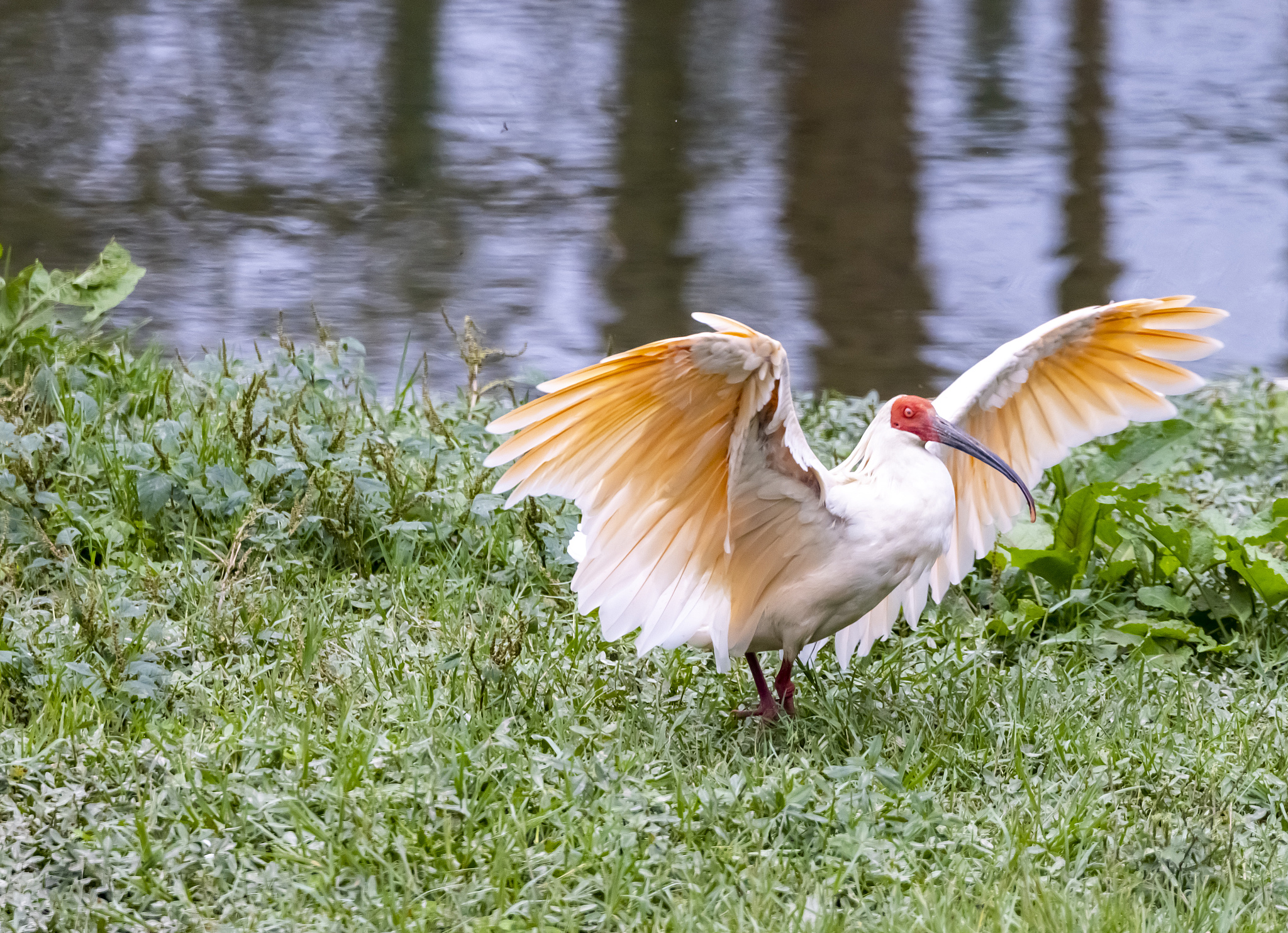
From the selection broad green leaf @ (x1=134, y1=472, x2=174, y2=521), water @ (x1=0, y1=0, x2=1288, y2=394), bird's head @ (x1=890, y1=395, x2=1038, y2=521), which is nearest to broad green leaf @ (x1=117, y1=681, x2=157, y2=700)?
broad green leaf @ (x1=134, y1=472, x2=174, y2=521)

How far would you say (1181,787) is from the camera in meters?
3.25

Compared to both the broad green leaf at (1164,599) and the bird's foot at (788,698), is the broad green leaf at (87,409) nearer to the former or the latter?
the bird's foot at (788,698)

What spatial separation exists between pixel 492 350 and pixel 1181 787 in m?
2.62

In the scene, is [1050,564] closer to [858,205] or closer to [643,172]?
[858,205]

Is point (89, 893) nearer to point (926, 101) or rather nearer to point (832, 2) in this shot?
point (926, 101)

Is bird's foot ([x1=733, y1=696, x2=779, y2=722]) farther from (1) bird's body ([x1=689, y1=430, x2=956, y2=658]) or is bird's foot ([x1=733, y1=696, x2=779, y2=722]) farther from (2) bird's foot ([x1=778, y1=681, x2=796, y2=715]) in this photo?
(1) bird's body ([x1=689, y1=430, x2=956, y2=658])

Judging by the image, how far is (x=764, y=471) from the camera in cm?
324

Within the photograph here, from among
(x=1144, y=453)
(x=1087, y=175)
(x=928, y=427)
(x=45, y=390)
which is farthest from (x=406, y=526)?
(x=1087, y=175)

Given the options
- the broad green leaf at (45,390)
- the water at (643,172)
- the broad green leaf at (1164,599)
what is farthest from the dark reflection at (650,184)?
the broad green leaf at (1164,599)

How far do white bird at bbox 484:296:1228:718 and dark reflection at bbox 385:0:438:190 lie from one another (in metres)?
5.37

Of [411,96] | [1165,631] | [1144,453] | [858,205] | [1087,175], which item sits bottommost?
[1165,631]

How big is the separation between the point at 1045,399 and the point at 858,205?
4619 mm

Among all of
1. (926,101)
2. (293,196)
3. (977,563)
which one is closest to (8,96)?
(293,196)

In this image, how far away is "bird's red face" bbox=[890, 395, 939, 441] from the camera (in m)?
3.38
